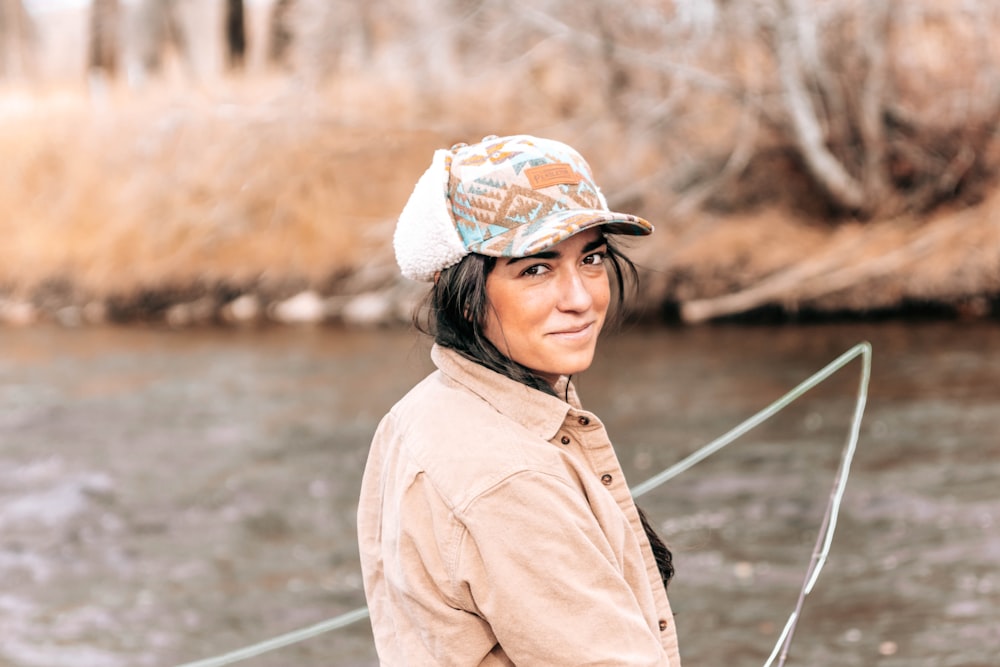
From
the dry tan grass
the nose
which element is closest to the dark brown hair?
the nose

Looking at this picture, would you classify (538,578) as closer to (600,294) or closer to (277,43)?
(600,294)

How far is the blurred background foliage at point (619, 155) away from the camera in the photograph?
1129cm

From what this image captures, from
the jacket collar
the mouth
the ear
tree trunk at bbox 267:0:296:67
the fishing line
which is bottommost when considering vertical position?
the fishing line

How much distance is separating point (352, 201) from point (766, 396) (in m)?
7.05

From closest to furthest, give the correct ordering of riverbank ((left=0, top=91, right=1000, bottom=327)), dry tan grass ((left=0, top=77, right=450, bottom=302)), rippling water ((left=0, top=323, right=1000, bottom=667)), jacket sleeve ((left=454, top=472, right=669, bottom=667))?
1. jacket sleeve ((left=454, top=472, right=669, bottom=667))
2. rippling water ((left=0, top=323, right=1000, bottom=667))
3. riverbank ((left=0, top=91, right=1000, bottom=327))
4. dry tan grass ((left=0, top=77, right=450, bottom=302))

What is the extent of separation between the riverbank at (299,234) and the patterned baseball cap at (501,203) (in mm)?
8805

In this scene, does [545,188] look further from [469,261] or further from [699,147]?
[699,147]

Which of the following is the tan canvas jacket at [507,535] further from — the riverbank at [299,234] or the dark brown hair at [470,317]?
the riverbank at [299,234]

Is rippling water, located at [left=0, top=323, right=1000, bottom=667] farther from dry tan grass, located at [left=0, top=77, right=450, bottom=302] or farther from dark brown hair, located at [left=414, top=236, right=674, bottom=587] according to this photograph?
dry tan grass, located at [left=0, top=77, right=450, bottom=302]

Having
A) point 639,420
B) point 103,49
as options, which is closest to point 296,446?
point 639,420

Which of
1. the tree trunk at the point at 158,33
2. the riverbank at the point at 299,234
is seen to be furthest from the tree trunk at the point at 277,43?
the riverbank at the point at 299,234

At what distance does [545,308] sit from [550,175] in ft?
0.63

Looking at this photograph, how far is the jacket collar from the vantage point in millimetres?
1706

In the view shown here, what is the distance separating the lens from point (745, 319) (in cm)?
1152
